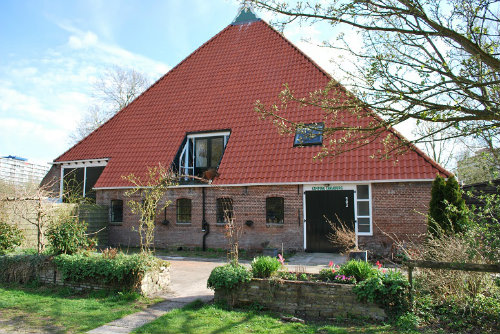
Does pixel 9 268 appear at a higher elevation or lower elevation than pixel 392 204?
lower

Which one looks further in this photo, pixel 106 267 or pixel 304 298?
pixel 106 267

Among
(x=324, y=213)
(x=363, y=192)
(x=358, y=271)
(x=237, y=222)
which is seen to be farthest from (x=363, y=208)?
(x=358, y=271)

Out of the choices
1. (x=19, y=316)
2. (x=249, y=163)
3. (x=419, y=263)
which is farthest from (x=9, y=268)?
(x=419, y=263)

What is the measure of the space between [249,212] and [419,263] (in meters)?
9.21

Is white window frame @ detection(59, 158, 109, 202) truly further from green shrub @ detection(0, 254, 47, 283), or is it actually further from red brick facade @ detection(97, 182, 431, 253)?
green shrub @ detection(0, 254, 47, 283)

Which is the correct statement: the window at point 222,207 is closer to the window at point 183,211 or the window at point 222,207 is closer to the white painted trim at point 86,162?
the window at point 183,211

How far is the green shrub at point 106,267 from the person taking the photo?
28.9 ft

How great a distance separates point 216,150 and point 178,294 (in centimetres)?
973

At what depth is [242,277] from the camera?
7.84m

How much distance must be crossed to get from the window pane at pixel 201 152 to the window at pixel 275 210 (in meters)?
4.19

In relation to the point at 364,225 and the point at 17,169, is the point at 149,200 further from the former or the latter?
the point at 17,169

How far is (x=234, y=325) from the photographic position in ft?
22.2

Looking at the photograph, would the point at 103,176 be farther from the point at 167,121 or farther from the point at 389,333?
the point at 389,333

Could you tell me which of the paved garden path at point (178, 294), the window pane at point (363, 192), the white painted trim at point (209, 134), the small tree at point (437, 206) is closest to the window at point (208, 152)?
the white painted trim at point (209, 134)
